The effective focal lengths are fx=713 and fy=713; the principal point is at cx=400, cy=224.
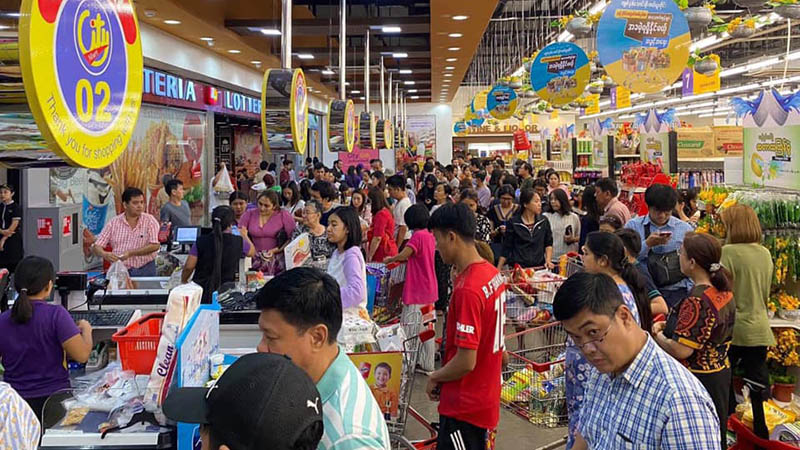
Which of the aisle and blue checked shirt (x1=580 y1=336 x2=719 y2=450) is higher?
blue checked shirt (x1=580 y1=336 x2=719 y2=450)

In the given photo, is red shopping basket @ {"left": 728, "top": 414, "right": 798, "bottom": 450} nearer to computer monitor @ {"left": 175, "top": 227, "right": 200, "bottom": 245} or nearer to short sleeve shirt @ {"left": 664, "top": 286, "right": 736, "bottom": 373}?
short sleeve shirt @ {"left": 664, "top": 286, "right": 736, "bottom": 373}

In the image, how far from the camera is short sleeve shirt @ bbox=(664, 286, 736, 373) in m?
3.68

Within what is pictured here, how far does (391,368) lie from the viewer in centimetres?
363

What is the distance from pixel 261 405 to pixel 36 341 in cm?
271

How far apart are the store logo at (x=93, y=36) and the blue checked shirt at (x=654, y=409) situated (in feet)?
5.86

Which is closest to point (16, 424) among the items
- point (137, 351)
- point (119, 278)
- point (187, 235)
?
point (137, 351)

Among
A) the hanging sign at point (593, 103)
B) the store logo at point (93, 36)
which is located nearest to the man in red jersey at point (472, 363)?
the store logo at point (93, 36)

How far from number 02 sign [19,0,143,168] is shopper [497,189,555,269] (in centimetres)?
494

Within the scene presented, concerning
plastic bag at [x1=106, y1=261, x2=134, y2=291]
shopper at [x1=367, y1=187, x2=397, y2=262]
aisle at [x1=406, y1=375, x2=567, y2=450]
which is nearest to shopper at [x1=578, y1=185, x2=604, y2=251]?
shopper at [x1=367, y1=187, x2=397, y2=262]

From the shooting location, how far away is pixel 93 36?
6.88 feet

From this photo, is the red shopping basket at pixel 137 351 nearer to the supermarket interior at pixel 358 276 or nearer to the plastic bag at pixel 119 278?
the supermarket interior at pixel 358 276

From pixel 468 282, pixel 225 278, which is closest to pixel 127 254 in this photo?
pixel 225 278

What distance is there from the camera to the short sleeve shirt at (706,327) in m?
3.68

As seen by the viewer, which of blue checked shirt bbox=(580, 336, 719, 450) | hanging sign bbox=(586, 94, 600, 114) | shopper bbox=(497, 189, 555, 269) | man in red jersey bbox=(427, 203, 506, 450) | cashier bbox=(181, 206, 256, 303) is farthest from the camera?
hanging sign bbox=(586, 94, 600, 114)
